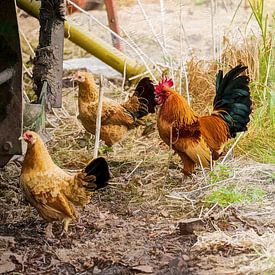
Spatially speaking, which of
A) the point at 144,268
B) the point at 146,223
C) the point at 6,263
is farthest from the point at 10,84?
the point at 144,268

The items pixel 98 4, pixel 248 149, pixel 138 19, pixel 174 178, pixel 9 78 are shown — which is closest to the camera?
pixel 9 78

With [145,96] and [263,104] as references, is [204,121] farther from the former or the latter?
[263,104]

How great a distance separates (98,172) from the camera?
3979 mm

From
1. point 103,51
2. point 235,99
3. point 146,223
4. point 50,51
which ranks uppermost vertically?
point 50,51

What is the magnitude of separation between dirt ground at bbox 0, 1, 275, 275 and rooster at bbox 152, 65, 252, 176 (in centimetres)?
17

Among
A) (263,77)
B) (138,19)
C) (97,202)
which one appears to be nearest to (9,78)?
(97,202)

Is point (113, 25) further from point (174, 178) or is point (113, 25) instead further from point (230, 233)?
point (230, 233)

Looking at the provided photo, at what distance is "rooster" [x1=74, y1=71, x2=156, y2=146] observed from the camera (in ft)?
16.6

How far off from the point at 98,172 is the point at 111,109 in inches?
46.3

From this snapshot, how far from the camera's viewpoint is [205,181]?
4.73 metres

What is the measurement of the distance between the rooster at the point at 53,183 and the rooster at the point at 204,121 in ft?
2.70

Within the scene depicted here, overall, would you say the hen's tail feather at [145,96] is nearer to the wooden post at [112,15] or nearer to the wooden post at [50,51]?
the wooden post at [50,51]

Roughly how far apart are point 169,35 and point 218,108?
1929 millimetres

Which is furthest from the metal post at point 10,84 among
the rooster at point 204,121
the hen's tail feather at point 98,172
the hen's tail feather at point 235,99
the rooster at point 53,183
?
the hen's tail feather at point 235,99
